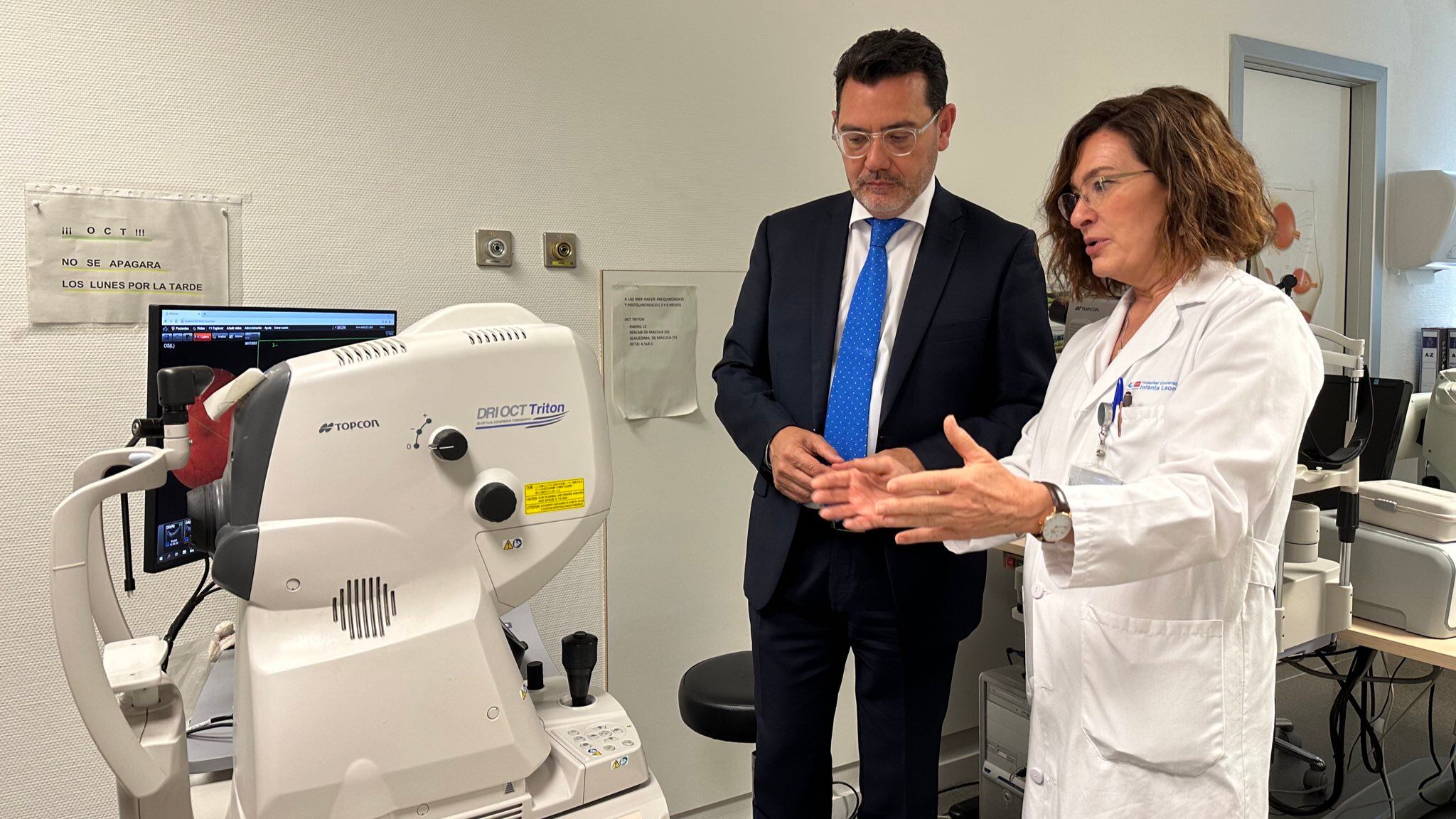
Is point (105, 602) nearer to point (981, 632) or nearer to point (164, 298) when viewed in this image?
point (164, 298)

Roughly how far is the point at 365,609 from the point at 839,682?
96 cm

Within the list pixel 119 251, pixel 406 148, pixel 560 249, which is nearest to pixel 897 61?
→ pixel 560 249

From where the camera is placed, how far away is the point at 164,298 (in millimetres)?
1901

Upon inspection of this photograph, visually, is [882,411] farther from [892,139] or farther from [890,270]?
[892,139]

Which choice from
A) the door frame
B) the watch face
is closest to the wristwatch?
the watch face

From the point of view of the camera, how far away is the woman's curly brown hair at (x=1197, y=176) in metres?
1.25

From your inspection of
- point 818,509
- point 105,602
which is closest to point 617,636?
point 818,509

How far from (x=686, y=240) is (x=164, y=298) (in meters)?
1.24

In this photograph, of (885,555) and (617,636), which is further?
(617,636)

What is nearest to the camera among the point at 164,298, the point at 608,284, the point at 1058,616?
the point at 1058,616

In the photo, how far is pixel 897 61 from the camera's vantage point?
1576mm

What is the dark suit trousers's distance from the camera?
5.11ft

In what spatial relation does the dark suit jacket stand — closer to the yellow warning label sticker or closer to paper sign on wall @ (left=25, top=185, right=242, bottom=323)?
the yellow warning label sticker

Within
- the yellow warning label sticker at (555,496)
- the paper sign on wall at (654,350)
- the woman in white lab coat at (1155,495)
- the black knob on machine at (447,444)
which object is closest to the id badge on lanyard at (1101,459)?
the woman in white lab coat at (1155,495)
